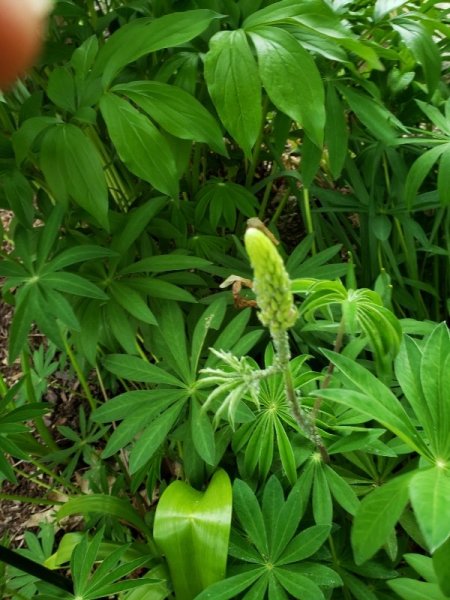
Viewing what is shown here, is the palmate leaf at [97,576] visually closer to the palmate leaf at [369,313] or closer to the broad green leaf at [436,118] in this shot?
the palmate leaf at [369,313]

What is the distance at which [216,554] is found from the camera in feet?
3.09

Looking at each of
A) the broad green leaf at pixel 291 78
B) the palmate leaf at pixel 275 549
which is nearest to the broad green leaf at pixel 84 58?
the broad green leaf at pixel 291 78

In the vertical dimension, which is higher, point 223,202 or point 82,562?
point 223,202

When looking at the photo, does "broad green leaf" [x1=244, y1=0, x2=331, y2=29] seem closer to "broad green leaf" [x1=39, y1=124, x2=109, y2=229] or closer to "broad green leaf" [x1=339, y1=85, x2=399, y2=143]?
"broad green leaf" [x1=339, y1=85, x2=399, y2=143]

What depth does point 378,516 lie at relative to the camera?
2.23ft

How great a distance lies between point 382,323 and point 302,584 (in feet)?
Result: 1.36

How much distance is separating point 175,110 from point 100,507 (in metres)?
0.82

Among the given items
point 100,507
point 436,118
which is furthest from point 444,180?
point 100,507

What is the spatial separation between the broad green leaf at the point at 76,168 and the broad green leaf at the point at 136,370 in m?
0.29

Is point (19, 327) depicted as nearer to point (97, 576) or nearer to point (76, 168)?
point (76, 168)

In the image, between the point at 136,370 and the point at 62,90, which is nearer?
the point at 62,90

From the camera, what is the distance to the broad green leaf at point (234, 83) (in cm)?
87

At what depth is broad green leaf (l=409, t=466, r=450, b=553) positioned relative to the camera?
566mm

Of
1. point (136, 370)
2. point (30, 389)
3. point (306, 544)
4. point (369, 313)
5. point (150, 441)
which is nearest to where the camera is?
point (369, 313)
